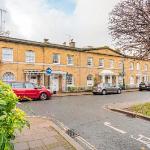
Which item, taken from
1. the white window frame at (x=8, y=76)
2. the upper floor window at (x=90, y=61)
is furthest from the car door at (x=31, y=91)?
the upper floor window at (x=90, y=61)

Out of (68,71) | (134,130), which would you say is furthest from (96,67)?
(134,130)

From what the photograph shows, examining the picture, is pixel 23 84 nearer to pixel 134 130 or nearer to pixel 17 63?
pixel 17 63

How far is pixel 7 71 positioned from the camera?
27984 millimetres

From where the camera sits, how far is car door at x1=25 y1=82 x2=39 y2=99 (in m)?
21.2

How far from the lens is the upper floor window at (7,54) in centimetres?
2772

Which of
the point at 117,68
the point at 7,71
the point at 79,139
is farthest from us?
the point at 117,68

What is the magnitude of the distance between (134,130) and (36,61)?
23090 mm

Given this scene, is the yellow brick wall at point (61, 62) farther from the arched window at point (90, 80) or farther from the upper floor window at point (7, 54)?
the arched window at point (90, 80)

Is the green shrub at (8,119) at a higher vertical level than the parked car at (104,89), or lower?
higher

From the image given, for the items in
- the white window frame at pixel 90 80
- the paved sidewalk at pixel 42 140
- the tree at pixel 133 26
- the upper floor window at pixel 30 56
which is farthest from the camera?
the white window frame at pixel 90 80

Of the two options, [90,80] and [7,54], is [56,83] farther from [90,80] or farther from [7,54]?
Result: [7,54]

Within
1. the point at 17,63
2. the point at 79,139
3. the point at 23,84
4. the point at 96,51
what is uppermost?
the point at 96,51

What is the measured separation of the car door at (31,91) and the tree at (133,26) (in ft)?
31.8

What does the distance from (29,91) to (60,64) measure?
40.8 feet
